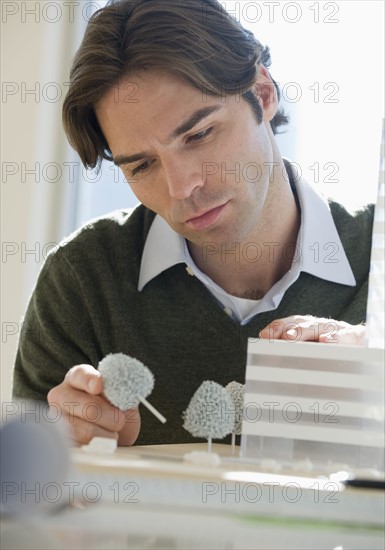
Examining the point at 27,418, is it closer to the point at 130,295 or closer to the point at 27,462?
the point at 27,462

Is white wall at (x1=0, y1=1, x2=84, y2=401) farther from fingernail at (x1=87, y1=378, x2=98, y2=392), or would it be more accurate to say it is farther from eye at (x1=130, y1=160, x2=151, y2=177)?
fingernail at (x1=87, y1=378, x2=98, y2=392)

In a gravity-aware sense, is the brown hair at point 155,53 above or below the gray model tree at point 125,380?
above

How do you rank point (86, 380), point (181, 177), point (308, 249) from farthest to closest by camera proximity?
point (308, 249) → point (181, 177) → point (86, 380)

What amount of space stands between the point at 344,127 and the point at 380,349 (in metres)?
1.45

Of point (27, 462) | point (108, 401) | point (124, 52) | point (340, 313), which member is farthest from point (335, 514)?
point (124, 52)

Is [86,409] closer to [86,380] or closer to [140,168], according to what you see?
[86,380]

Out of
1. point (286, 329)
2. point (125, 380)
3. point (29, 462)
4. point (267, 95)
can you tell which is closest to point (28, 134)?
point (267, 95)

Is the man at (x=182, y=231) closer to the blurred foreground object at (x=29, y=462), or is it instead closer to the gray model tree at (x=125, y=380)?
the gray model tree at (x=125, y=380)

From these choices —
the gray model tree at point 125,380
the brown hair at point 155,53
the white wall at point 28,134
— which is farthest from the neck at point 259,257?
the white wall at point 28,134

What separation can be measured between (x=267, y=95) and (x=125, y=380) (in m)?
1.02

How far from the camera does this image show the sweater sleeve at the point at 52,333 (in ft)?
5.65

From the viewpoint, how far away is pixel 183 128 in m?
1.53

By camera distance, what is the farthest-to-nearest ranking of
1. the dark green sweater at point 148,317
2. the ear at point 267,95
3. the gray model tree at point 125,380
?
the ear at point 267,95 < the dark green sweater at point 148,317 < the gray model tree at point 125,380

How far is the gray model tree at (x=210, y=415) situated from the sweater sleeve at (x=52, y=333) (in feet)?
2.37
